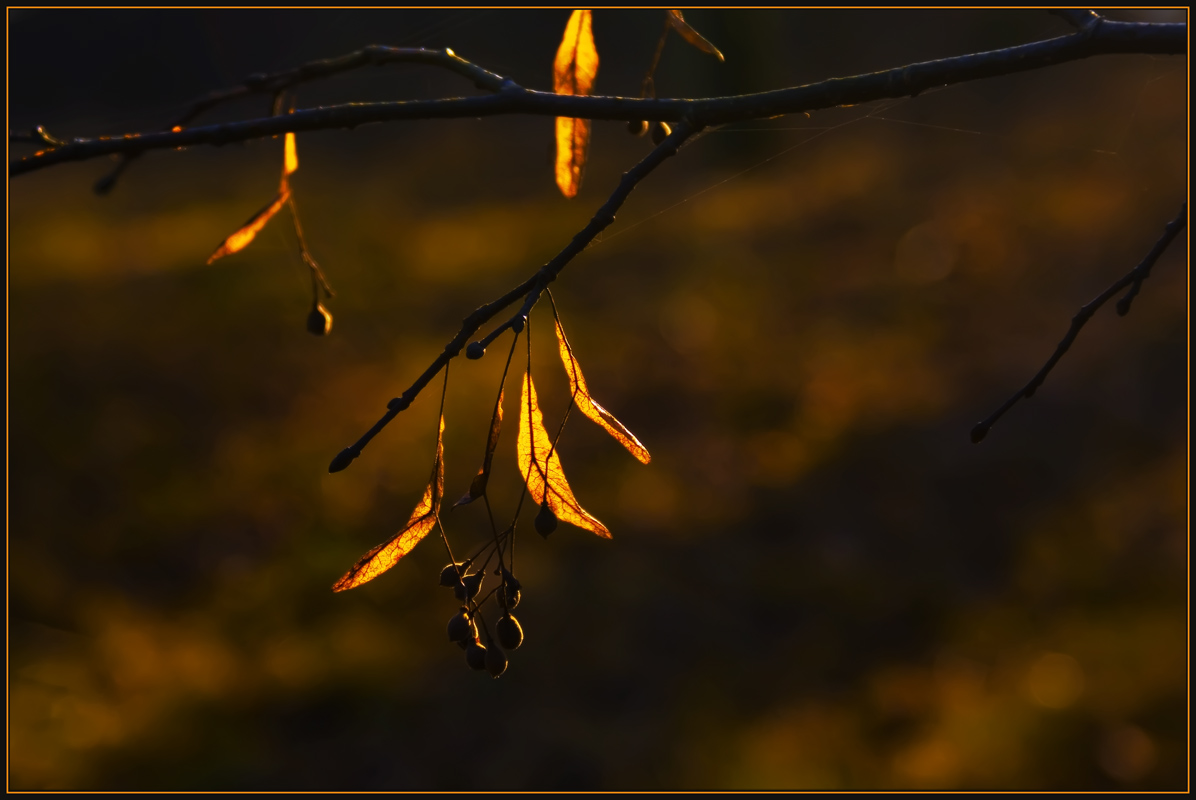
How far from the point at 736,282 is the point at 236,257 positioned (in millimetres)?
3433

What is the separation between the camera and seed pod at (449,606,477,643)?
827 mm

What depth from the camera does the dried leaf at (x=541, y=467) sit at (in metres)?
0.79

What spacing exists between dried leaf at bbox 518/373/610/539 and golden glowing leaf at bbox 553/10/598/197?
319 mm

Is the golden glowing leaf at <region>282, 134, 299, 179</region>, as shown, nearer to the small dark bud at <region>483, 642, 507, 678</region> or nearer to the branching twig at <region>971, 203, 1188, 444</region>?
the small dark bud at <region>483, 642, 507, 678</region>

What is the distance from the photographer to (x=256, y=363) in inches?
196

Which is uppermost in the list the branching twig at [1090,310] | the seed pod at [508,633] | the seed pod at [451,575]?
the branching twig at [1090,310]

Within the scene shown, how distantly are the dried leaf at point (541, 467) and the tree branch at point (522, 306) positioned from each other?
5.1 inches

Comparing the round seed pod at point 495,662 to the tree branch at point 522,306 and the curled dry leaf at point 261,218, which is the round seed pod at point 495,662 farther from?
the curled dry leaf at point 261,218

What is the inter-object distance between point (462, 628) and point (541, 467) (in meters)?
0.18

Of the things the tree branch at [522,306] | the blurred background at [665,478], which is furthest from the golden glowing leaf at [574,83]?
the tree branch at [522,306]

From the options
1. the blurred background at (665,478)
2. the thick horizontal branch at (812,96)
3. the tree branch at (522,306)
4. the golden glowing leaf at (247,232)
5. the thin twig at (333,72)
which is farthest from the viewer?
the blurred background at (665,478)

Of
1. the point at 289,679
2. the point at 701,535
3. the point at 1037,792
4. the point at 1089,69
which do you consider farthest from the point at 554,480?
the point at 1089,69

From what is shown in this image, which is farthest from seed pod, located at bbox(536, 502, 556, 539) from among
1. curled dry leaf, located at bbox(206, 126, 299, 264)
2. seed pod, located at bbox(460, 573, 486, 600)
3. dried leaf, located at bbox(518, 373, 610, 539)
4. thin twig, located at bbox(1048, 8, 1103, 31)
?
thin twig, located at bbox(1048, 8, 1103, 31)

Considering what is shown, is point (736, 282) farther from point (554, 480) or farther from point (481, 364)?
point (554, 480)
